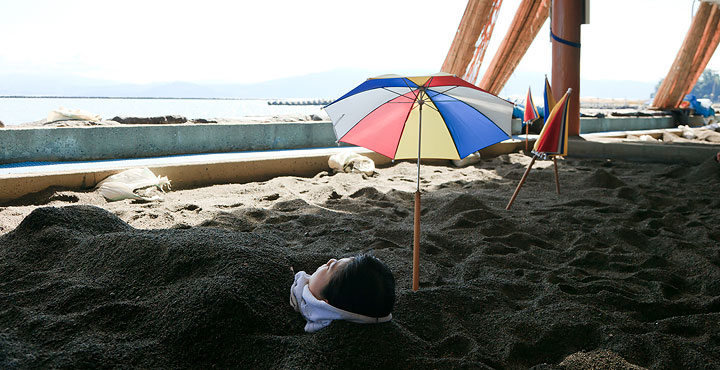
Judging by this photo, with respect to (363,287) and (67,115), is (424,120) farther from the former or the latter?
(67,115)

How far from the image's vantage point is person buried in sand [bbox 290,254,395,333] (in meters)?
1.88

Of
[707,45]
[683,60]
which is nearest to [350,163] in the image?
[683,60]

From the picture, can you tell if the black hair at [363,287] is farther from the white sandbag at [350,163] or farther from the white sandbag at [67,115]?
the white sandbag at [67,115]

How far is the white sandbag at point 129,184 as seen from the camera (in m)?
4.47

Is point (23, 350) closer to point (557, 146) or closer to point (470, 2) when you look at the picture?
point (557, 146)

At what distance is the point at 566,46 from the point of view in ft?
28.0

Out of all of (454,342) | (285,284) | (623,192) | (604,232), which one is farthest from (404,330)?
(623,192)

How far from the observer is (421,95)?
2520 mm

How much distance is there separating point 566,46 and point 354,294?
7.98 m

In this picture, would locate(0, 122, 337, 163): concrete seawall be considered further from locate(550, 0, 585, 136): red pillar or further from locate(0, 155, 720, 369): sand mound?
locate(550, 0, 585, 136): red pillar

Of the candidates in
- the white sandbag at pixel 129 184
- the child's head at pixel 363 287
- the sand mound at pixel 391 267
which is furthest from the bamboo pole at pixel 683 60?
the child's head at pixel 363 287

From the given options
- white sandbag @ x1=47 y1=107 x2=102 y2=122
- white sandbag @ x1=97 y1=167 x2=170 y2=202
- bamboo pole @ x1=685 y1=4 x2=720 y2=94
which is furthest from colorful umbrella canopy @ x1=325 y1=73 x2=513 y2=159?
bamboo pole @ x1=685 y1=4 x2=720 y2=94

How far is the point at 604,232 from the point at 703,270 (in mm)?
794

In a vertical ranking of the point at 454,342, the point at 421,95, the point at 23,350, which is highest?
the point at 421,95
